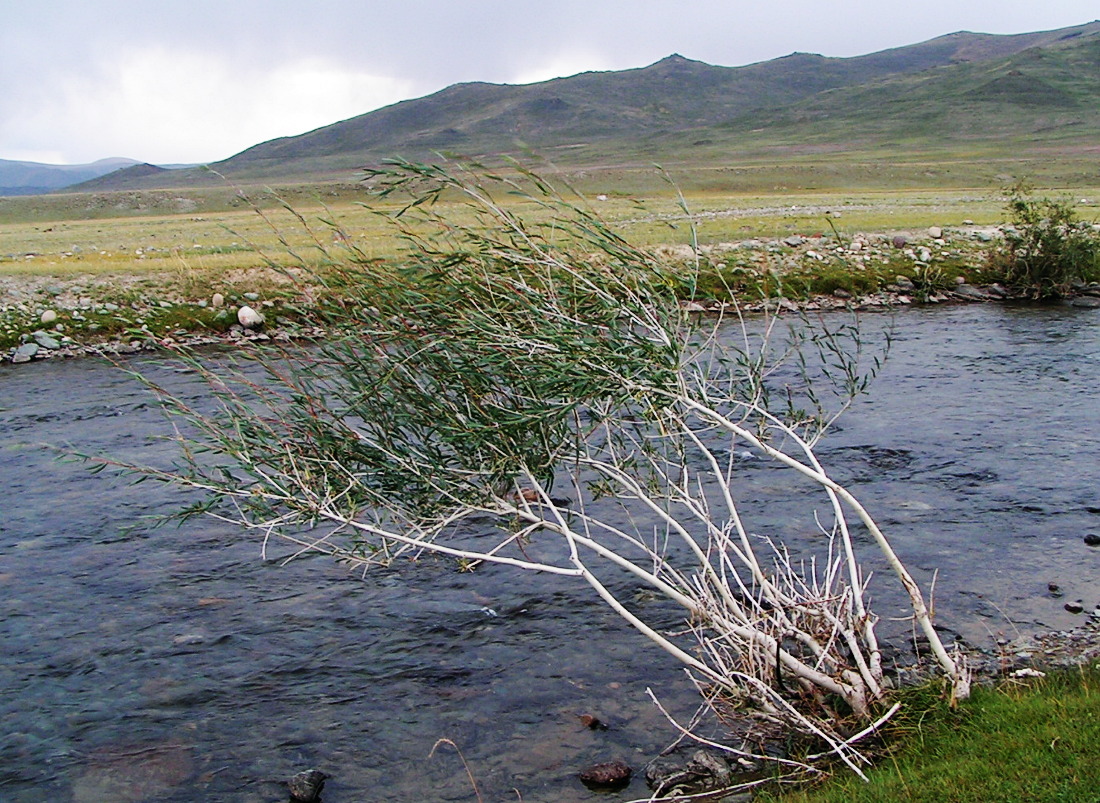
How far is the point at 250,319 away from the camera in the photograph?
27.8 m

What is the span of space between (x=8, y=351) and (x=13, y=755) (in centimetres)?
2027

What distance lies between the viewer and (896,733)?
7.81 m

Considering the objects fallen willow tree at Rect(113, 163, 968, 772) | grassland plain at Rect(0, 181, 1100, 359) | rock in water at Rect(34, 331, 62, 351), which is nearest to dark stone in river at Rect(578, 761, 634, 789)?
fallen willow tree at Rect(113, 163, 968, 772)

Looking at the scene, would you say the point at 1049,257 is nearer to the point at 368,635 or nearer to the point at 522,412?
the point at 368,635

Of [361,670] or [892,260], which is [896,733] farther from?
[892,260]

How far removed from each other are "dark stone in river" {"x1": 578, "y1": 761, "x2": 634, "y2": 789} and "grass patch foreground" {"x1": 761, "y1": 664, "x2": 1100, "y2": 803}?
129 cm

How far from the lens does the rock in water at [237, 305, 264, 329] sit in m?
27.8

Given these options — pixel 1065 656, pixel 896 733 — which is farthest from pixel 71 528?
pixel 1065 656

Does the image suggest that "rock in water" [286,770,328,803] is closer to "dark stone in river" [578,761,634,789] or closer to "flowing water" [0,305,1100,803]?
"flowing water" [0,305,1100,803]

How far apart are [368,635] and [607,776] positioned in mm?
3922

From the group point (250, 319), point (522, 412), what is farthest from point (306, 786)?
point (250, 319)

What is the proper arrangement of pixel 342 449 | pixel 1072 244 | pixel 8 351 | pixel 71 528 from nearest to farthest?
pixel 342 449 < pixel 71 528 < pixel 8 351 < pixel 1072 244

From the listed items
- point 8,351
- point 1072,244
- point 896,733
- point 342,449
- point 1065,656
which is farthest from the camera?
point 1072,244

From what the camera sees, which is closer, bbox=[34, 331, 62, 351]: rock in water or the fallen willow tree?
the fallen willow tree
